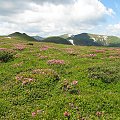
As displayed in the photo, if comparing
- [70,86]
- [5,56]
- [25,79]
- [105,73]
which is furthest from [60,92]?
[5,56]

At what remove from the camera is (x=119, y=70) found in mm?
27547

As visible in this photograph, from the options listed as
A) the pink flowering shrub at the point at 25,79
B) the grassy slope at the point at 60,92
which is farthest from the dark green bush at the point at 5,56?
the pink flowering shrub at the point at 25,79

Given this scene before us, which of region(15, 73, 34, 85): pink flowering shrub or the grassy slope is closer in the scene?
the grassy slope

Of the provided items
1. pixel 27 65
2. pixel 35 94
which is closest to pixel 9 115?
pixel 35 94

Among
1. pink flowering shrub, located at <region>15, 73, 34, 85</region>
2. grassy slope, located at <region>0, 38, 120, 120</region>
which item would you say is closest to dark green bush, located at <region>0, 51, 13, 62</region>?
grassy slope, located at <region>0, 38, 120, 120</region>

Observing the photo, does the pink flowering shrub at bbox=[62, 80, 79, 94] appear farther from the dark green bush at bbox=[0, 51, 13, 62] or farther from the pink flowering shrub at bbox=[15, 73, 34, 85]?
the dark green bush at bbox=[0, 51, 13, 62]

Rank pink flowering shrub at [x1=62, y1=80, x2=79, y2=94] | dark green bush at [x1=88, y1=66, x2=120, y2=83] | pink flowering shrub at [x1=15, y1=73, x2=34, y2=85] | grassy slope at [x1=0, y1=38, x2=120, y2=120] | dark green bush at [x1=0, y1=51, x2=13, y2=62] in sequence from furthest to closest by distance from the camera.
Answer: dark green bush at [x1=0, y1=51, x2=13, y2=62], dark green bush at [x1=88, y1=66, x2=120, y2=83], pink flowering shrub at [x1=15, y1=73, x2=34, y2=85], pink flowering shrub at [x1=62, y1=80, x2=79, y2=94], grassy slope at [x1=0, y1=38, x2=120, y2=120]

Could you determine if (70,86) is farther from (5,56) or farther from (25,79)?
(5,56)

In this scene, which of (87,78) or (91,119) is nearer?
(91,119)

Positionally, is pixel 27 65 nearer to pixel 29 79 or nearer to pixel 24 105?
pixel 29 79

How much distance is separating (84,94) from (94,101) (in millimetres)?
2163

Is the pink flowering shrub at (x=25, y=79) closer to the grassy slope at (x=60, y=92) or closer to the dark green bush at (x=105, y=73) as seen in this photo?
the grassy slope at (x=60, y=92)

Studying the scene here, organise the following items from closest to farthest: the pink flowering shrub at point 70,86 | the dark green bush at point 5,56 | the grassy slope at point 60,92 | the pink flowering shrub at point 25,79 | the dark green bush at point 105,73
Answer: the grassy slope at point 60,92 < the pink flowering shrub at point 70,86 < the pink flowering shrub at point 25,79 < the dark green bush at point 105,73 < the dark green bush at point 5,56

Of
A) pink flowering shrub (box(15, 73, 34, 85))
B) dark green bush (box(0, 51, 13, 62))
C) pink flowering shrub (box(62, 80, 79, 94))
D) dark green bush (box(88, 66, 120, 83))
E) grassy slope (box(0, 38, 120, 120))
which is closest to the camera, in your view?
grassy slope (box(0, 38, 120, 120))
